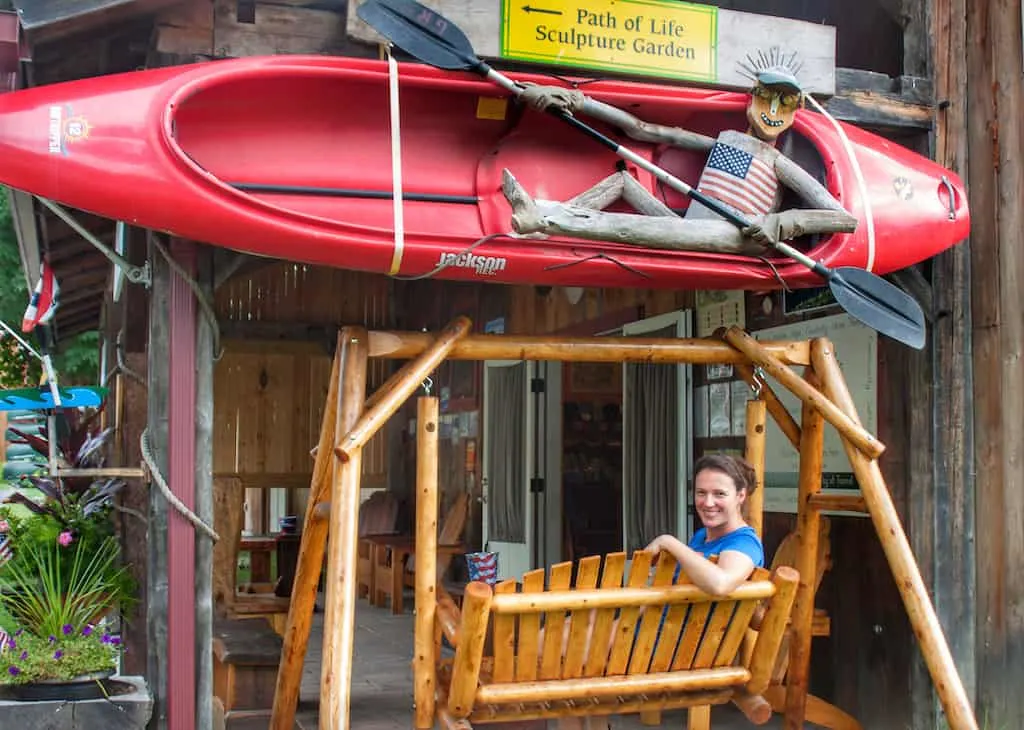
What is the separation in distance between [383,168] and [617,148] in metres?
0.94

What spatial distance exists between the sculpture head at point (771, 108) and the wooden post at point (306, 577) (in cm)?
191

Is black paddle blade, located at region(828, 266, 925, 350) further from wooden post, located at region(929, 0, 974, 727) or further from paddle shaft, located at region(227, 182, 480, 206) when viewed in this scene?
paddle shaft, located at region(227, 182, 480, 206)

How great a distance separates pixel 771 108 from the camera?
15.1 feet

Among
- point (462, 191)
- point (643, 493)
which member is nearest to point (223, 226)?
point (462, 191)

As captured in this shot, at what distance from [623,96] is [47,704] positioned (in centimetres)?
301

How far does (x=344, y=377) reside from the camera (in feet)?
12.9

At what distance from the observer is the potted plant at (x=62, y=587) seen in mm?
4262

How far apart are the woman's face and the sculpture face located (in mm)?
1456

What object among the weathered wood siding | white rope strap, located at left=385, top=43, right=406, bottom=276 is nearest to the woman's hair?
white rope strap, located at left=385, top=43, right=406, bottom=276

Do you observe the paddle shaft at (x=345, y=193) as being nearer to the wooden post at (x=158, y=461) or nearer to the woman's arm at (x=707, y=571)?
the wooden post at (x=158, y=461)

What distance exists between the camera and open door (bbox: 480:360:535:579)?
8.45 metres

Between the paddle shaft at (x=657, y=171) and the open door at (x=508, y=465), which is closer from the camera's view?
the paddle shaft at (x=657, y=171)

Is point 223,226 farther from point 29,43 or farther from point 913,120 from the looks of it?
point 913,120

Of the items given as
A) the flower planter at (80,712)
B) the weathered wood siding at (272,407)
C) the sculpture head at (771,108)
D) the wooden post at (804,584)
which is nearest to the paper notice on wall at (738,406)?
the wooden post at (804,584)
